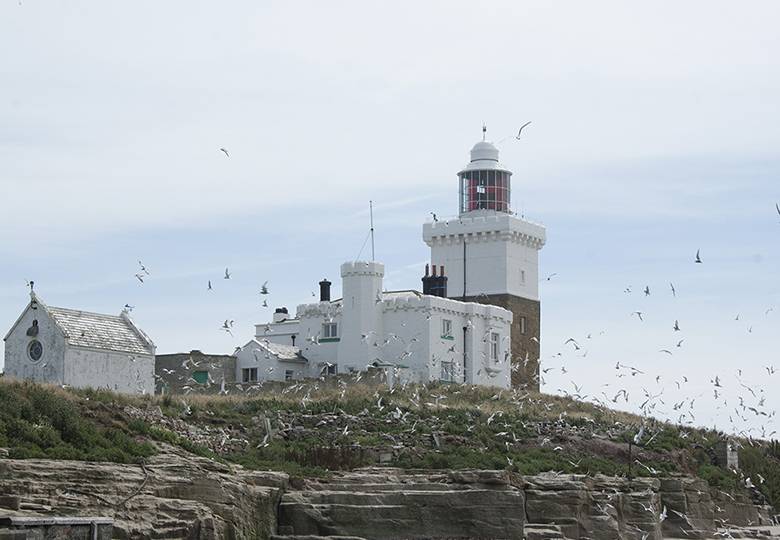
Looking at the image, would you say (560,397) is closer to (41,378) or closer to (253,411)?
(253,411)

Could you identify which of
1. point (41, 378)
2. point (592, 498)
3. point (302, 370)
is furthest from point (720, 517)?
point (41, 378)

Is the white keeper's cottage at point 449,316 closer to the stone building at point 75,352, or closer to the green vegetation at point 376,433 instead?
the green vegetation at point 376,433

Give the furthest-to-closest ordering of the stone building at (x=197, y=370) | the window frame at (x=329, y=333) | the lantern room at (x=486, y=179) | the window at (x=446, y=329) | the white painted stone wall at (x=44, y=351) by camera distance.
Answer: the lantern room at (x=486, y=179)
the window frame at (x=329, y=333)
the window at (x=446, y=329)
the stone building at (x=197, y=370)
the white painted stone wall at (x=44, y=351)

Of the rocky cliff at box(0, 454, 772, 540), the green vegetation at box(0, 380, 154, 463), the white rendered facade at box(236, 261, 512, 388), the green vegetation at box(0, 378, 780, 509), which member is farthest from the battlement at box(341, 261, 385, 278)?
the green vegetation at box(0, 380, 154, 463)

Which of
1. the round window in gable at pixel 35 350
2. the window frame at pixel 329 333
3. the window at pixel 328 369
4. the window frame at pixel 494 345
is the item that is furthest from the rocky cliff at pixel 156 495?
the window frame at pixel 494 345

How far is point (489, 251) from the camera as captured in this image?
2398 inches

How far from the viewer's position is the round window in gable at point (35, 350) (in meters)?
41.0

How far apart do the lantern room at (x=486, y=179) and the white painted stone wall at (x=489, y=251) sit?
875mm

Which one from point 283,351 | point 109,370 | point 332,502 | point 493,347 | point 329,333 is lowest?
point 332,502

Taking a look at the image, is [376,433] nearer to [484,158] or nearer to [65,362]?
[65,362]

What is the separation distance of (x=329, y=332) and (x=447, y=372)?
709 cm

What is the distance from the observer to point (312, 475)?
92.9 feet

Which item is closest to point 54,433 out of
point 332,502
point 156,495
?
point 156,495

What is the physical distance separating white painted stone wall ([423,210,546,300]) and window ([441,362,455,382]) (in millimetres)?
7794
